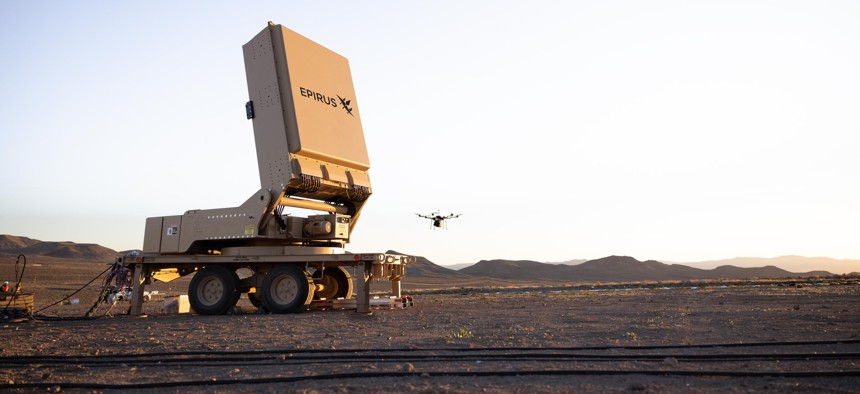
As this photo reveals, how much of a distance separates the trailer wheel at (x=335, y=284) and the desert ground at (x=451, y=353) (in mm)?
2955

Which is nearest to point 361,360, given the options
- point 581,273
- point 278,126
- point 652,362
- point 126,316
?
point 652,362

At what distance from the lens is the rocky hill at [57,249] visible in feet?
219

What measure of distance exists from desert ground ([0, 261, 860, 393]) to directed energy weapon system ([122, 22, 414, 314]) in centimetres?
126

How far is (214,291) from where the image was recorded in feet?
43.3

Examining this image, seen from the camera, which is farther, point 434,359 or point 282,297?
point 282,297

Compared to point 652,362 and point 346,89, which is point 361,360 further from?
point 346,89

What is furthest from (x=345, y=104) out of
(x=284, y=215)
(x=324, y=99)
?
(x=284, y=215)

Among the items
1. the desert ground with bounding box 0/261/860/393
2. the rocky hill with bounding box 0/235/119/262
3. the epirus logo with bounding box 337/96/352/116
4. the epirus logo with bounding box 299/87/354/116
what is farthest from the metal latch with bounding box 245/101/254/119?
the rocky hill with bounding box 0/235/119/262

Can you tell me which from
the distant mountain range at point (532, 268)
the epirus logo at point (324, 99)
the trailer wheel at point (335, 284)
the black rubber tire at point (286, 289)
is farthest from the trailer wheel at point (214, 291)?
the distant mountain range at point (532, 268)

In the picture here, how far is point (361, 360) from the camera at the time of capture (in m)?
6.38

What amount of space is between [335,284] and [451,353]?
850 centimetres

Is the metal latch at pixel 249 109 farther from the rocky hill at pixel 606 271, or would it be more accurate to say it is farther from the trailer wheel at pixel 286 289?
the rocky hill at pixel 606 271

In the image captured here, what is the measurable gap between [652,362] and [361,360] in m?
2.91

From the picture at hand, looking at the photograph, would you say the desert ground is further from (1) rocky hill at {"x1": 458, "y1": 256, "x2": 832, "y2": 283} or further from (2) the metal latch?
(1) rocky hill at {"x1": 458, "y1": 256, "x2": 832, "y2": 283}
